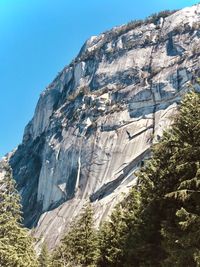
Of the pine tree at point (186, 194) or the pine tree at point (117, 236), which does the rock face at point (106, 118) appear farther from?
the pine tree at point (186, 194)

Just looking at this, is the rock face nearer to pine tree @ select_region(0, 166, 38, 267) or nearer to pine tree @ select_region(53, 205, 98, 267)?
pine tree @ select_region(53, 205, 98, 267)

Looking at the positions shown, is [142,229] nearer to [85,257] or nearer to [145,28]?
[85,257]

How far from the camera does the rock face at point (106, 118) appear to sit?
314 feet

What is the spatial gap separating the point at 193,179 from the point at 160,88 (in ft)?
282

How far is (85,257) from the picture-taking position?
33.0m

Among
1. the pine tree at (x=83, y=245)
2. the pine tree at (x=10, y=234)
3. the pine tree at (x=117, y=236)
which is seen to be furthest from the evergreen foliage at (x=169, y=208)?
the pine tree at (x=10, y=234)

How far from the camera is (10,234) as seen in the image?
81.7 feet

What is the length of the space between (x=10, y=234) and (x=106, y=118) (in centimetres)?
8416

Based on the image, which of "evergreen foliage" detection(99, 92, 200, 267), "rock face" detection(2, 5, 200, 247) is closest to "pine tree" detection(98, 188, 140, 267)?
"evergreen foliage" detection(99, 92, 200, 267)

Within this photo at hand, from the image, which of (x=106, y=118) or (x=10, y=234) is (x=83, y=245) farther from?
(x=106, y=118)

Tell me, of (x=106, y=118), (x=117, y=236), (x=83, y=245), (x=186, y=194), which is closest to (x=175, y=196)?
(x=186, y=194)

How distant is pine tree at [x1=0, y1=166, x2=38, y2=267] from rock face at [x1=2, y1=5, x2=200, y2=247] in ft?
184

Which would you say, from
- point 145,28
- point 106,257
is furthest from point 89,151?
point 106,257

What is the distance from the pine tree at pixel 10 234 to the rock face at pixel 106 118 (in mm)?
55979
